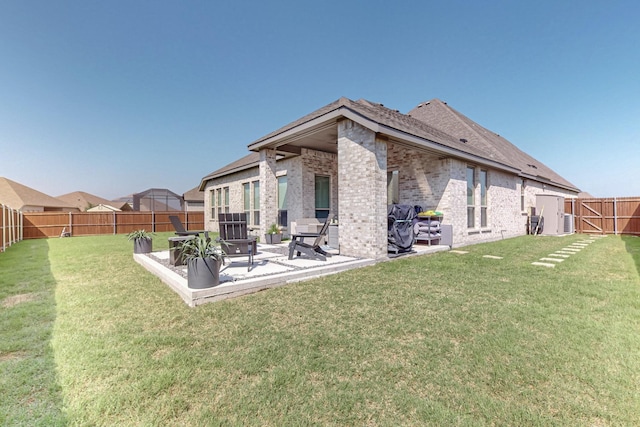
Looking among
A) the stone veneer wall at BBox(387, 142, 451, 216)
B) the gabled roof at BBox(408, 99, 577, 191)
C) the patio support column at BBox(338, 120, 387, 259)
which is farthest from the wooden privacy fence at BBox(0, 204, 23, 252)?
the gabled roof at BBox(408, 99, 577, 191)

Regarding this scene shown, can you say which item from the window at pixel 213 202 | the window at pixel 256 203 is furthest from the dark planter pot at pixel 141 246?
the window at pixel 213 202

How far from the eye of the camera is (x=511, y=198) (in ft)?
44.0

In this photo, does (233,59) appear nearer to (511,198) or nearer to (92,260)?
(92,260)

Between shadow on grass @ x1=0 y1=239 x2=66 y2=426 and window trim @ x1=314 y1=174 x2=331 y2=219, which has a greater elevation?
window trim @ x1=314 y1=174 x2=331 y2=219

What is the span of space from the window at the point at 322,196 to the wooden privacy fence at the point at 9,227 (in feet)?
42.7

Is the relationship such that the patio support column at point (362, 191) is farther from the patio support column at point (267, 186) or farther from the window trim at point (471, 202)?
the window trim at point (471, 202)

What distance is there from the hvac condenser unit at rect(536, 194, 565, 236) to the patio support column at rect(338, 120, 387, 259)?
44.8 ft

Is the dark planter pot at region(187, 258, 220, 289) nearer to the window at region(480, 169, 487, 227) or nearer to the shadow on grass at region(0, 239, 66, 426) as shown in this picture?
the shadow on grass at region(0, 239, 66, 426)

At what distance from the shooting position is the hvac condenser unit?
1499cm

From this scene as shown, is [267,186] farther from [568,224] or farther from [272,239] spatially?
[568,224]

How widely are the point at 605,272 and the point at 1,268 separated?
1508cm

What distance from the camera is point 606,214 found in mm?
16016

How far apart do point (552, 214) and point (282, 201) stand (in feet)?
50.1

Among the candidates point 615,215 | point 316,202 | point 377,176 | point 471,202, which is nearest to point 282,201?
point 316,202
